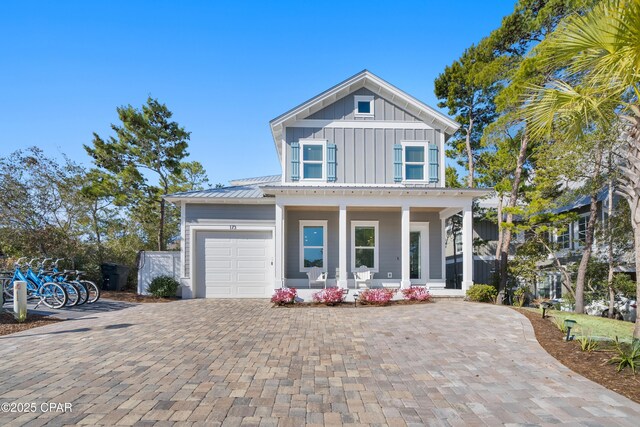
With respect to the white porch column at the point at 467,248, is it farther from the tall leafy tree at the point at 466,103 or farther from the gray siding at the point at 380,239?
the tall leafy tree at the point at 466,103

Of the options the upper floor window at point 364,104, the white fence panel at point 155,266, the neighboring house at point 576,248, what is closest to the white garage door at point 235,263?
the white fence panel at point 155,266

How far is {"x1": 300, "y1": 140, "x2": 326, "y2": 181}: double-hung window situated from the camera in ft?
43.7

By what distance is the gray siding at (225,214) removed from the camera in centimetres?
1285

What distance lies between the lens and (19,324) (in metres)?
7.66

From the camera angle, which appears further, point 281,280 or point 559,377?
point 281,280

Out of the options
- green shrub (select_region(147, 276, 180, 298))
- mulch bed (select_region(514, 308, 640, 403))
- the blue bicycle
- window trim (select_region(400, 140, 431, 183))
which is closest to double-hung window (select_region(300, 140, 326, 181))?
window trim (select_region(400, 140, 431, 183))

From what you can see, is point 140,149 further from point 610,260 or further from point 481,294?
point 610,260

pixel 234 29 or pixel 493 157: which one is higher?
pixel 234 29

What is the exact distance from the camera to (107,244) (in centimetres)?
1566

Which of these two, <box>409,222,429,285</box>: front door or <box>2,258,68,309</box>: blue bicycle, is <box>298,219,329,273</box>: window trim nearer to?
<box>409,222,429,285</box>: front door

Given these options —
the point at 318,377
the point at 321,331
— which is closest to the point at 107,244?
the point at 321,331

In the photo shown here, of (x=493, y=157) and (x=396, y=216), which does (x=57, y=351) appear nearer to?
(x=396, y=216)

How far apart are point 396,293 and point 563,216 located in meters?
7.42

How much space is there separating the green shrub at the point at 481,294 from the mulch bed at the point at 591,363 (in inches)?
168
